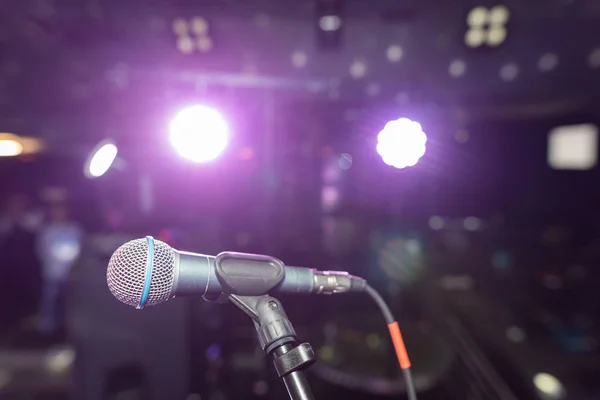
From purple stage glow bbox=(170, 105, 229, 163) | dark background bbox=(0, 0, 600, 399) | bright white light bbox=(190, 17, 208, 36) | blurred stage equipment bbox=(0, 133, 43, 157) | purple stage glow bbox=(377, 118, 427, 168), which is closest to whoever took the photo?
purple stage glow bbox=(377, 118, 427, 168)

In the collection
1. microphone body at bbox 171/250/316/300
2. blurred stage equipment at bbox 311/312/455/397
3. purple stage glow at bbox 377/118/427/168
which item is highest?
purple stage glow at bbox 377/118/427/168

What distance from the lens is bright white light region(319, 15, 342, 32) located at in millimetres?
2513

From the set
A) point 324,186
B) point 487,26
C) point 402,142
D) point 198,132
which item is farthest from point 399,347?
point 324,186

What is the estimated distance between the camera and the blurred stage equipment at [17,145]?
3348 mm

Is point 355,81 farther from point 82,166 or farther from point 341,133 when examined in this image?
point 82,166

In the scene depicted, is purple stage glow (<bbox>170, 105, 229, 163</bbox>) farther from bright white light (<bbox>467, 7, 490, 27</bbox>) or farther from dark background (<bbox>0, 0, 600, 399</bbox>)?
bright white light (<bbox>467, 7, 490, 27</bbox>)

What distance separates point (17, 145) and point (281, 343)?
13.1 feet

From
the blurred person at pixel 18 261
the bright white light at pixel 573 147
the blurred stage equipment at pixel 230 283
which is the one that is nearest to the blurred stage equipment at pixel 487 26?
the bright white light at pixel 573 147

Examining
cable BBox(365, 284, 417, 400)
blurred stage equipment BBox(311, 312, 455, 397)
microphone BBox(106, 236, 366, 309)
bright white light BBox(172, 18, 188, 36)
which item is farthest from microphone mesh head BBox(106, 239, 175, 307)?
bright white light BBox(172, 18, 188, 36)

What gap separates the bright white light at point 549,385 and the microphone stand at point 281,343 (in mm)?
2442

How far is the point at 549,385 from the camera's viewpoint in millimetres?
2598

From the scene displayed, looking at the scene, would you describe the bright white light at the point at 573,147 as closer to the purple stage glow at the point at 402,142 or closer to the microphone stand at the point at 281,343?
the purple stage glow at the point at 402,142

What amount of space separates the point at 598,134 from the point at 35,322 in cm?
555

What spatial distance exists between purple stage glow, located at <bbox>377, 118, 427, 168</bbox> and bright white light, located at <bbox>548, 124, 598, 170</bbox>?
2754mm
